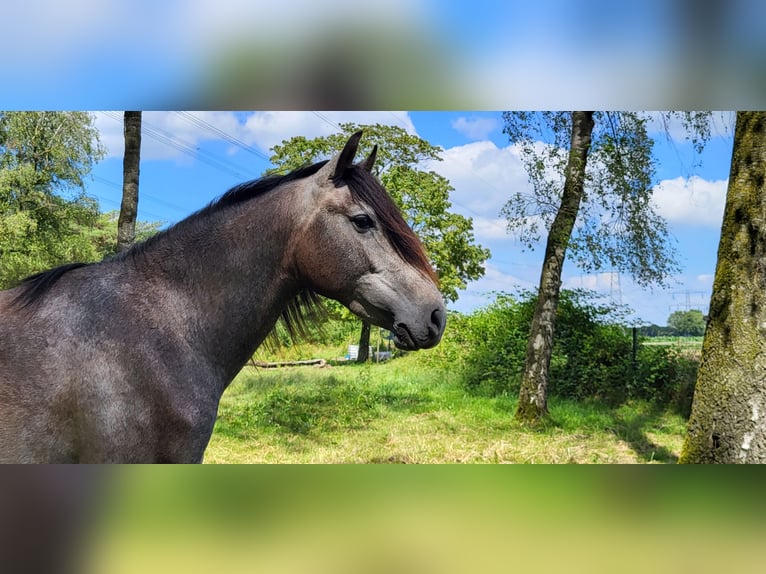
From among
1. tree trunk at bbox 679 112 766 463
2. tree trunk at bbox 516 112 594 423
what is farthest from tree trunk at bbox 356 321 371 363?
tree trunk at bbox 679 112 766 463

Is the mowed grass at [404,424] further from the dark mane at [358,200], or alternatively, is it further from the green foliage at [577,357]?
the dark mane at [358,200]

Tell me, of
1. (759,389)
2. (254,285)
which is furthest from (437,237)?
(254,285)

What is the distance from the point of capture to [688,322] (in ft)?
16.7

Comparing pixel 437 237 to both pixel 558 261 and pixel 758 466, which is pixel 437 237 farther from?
pixel 758 466

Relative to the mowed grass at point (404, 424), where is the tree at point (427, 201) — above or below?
above

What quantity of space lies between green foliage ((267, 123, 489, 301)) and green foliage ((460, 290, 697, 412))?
27.0 inches

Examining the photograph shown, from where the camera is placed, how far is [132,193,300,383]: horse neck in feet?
6.07

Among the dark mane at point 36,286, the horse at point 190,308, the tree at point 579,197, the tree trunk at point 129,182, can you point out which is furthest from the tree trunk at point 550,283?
the dark mane at point 36,286

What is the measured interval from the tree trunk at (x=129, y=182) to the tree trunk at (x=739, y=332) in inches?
158

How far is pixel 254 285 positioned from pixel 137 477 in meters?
0.70

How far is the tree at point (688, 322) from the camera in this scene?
500 cm

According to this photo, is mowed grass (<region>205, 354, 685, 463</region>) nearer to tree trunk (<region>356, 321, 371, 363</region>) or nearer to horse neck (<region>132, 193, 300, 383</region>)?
tree trunk (<region>356, 321, 371, 363</region>)
